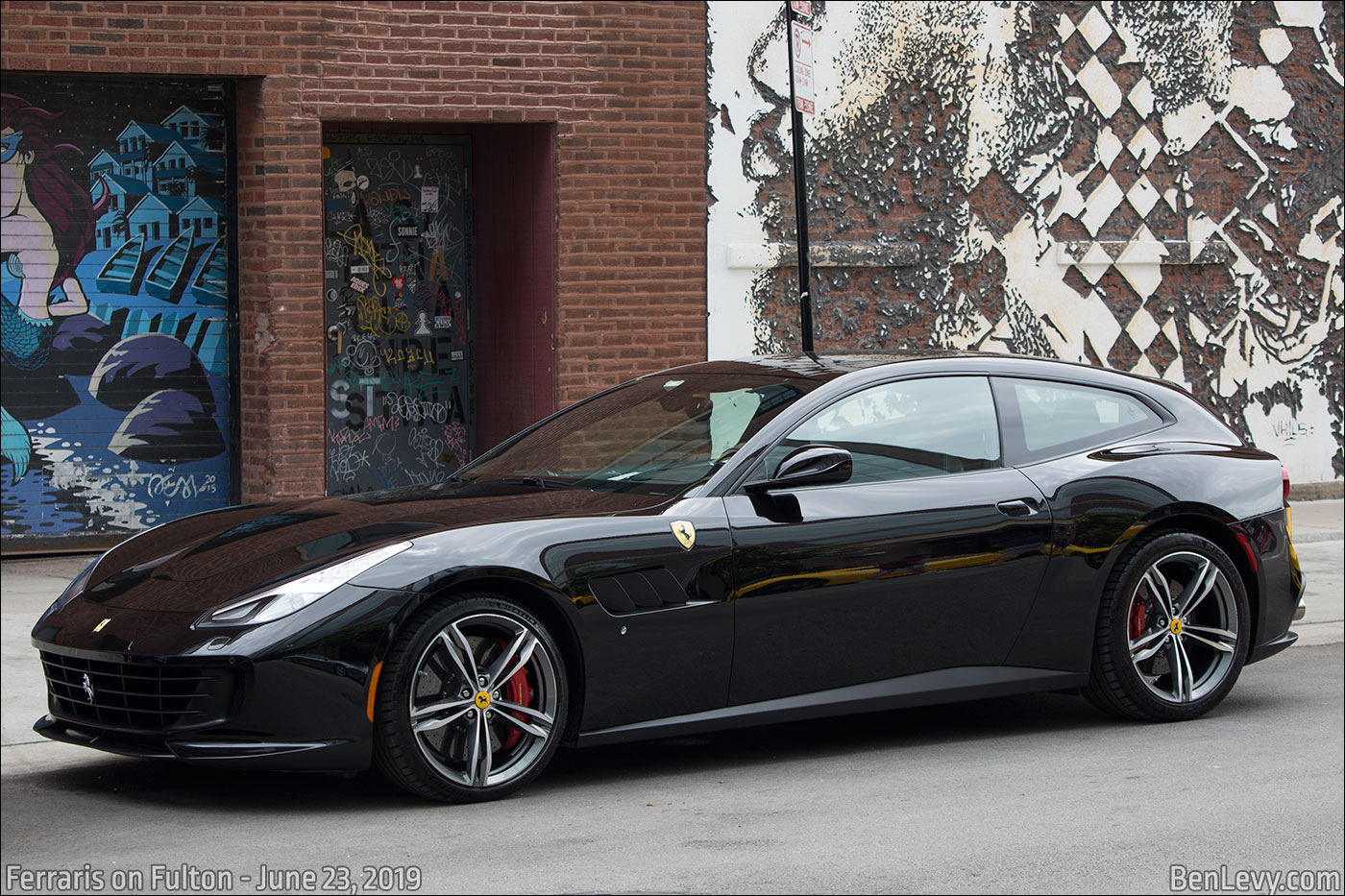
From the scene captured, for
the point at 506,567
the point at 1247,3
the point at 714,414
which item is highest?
the point at 1247,3

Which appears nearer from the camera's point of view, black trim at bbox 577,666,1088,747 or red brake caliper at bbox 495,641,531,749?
red brake caliper at bbox 495,641,531,749

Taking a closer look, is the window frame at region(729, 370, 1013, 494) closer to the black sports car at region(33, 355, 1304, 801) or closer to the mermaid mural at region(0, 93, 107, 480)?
the black sports car at region(33, 355, 1304, 801)

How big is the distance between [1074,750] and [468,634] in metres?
2.43

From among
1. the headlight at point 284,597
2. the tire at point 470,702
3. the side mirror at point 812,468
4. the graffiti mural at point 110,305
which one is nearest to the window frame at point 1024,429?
the side mirror at point 812,468

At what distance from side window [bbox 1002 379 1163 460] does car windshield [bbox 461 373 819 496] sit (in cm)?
97

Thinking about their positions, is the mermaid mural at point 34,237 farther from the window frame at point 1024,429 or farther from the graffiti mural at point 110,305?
the window frame at point 1024,429

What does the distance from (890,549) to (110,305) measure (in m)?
7.04

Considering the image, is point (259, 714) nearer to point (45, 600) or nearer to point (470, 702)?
point (470, 702)

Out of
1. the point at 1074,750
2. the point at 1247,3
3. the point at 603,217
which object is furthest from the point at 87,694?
the point at 1247,3

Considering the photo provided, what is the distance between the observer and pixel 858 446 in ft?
20.7

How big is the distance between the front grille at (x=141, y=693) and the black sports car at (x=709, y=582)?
11 millimetres

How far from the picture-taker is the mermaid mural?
1097 cm

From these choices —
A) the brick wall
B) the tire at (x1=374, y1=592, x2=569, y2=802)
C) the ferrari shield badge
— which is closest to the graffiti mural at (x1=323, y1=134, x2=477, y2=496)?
the brick wall

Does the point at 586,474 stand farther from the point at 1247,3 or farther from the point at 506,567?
the point at 1247,3
